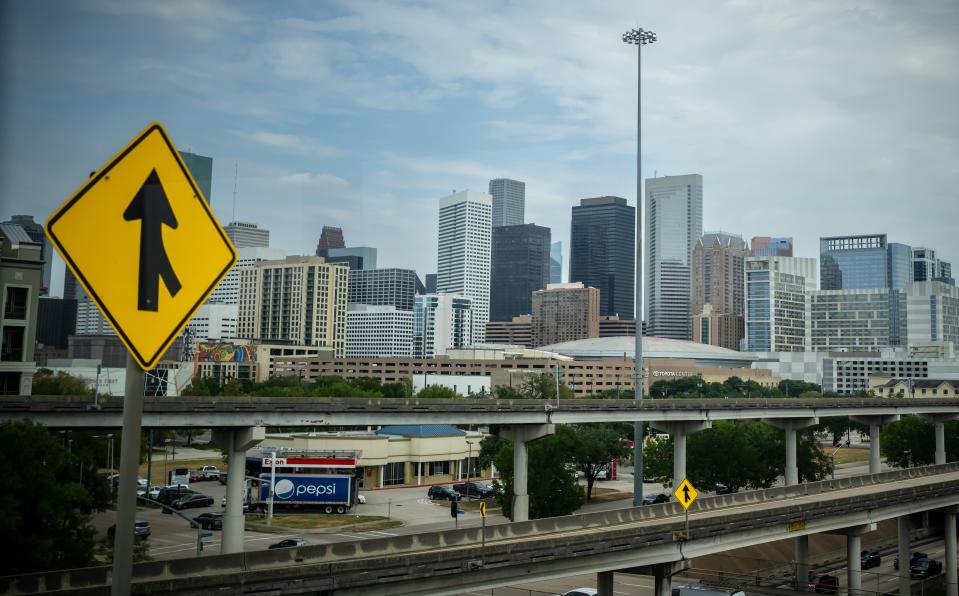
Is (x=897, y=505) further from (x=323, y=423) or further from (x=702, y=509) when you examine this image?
(x=323, y=423)

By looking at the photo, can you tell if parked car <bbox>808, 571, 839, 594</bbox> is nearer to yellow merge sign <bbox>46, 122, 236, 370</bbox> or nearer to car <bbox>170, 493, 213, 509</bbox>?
car <bbox>170, 493, 213, 509</bbox>

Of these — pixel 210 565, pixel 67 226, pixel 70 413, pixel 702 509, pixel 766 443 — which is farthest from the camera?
pixel 766 443

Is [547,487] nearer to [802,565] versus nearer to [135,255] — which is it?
[802,565]

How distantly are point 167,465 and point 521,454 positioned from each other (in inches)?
2137

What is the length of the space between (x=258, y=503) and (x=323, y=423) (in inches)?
864

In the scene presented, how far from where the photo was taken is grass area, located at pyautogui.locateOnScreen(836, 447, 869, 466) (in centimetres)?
11619

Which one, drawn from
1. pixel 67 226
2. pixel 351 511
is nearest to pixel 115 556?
pixel 67 226

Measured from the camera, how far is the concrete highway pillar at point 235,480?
42.1 meters

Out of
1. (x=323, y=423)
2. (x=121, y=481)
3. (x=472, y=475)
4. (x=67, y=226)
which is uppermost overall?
(x=67, y=226)

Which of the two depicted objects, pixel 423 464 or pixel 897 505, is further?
pixel 423 464

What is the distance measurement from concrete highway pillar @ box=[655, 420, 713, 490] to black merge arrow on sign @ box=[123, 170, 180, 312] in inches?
2451

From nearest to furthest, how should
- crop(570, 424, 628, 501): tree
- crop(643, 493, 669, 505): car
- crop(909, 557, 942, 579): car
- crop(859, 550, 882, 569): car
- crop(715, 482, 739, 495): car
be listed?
crop(909, 557, 942, 579): car
crop(859, 550, 882, 569): car
crop(570, 424, 628, 501): tree
crop(715, 482, 739, 495): car
crop(643, 493, 669, 505): car

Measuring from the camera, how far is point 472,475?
90125 mm

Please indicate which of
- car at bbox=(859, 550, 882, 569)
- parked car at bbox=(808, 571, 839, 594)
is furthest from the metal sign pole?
car at bbox=(859, 550, 882, 569)
